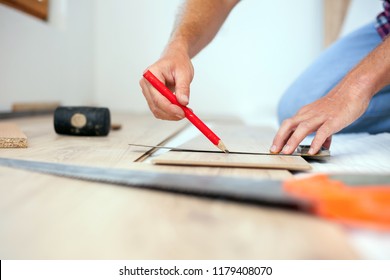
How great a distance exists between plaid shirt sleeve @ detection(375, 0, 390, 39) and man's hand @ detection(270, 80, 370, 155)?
0.83 metres

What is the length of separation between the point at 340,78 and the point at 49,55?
167 centimetres

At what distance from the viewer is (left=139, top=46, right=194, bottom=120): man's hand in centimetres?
96

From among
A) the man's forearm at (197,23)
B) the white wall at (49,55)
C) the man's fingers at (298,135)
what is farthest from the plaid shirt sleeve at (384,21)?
the white wall at (49,55)

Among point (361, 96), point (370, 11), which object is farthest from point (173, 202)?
point (370, 11)

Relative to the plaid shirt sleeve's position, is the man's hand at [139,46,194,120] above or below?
below

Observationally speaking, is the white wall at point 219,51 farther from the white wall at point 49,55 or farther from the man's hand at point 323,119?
the man's hand at point 323,119

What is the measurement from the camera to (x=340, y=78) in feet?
5.63

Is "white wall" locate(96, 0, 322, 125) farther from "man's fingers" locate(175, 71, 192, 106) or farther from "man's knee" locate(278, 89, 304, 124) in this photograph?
"man's fingers" locate(175, 71, 192, 106)

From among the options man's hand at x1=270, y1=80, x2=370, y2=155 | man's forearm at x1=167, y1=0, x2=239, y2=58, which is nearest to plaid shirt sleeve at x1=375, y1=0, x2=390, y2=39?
man's forearm at x1=167, y1=0, x2=239, y2=58

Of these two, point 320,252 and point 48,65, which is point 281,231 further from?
point 48,65

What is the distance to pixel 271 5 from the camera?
125 inches

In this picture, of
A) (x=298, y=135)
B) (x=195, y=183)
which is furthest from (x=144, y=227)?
(x=298, y=135)

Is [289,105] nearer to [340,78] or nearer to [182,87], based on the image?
[340,78]
